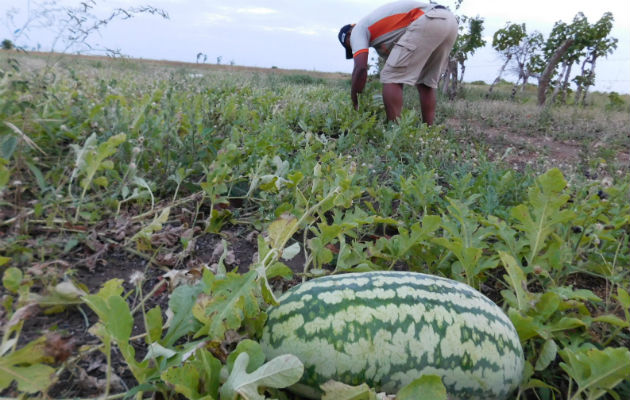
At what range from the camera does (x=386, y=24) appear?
570 cm

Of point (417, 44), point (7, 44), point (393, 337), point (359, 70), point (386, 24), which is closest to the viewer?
point (393, 337)

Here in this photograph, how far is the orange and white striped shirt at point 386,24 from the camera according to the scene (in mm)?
5609

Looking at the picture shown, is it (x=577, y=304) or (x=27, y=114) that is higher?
(x=27, y=114)

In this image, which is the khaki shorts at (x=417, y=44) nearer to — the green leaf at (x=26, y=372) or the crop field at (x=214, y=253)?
the crop field at (x=214, y=253)

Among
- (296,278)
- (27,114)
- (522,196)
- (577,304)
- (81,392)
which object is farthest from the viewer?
(522,196)

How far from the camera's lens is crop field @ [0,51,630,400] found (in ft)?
4.09

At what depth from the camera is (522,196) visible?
291cm

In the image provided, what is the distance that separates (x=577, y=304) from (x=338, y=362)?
3.13 ft

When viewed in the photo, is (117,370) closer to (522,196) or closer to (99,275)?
(99,275)

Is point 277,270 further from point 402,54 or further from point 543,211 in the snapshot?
point 402,54

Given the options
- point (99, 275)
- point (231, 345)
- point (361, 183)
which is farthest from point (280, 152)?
point (231, 345)

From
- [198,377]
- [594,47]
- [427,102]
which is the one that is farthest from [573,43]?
[198,377]

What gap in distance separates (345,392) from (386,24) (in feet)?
17.6

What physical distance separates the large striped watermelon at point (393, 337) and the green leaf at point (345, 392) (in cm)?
12
